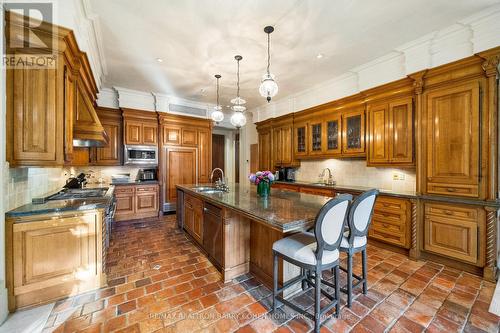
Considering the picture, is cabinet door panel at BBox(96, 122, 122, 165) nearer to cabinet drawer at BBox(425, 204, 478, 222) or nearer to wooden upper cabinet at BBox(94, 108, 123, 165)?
wooden upper cabinet at BBox(94, 108, 123, 165)

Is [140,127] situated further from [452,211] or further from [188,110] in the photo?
[452,211]

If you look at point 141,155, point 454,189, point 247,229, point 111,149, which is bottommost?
point 247,229

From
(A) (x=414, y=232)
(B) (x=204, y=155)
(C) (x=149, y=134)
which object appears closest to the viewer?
(A) (x=414, y=232)

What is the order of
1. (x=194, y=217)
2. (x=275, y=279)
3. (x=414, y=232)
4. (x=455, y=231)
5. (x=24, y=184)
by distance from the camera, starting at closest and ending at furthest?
(x=275, y=279)
(x=24, y=184)
(x=455, y=231)
(x=414, y=232)
(x=194, y=217)

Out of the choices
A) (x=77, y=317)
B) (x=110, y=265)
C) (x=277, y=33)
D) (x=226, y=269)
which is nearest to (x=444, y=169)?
(x=277, y=33)

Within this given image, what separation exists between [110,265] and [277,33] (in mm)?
3704

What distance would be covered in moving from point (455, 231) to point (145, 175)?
5.86 meters

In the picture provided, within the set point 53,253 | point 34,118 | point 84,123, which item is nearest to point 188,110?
point 84,123

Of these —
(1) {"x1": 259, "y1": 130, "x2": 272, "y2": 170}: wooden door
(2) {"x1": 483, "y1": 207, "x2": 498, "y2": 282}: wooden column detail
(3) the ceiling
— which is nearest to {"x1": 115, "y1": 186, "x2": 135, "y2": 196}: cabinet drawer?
(3) the ceiling

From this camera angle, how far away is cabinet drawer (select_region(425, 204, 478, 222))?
2434mm

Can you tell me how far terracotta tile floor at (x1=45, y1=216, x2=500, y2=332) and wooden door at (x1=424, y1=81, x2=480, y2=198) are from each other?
1.06 meters

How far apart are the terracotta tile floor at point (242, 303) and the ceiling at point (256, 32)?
10.00ft

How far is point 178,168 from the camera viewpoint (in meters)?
5.48

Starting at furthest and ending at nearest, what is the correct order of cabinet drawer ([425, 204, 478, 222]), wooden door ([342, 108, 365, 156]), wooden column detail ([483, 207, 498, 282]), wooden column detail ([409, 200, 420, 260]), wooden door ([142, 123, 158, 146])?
wooden door ([142, 123, 158, 146]) → wooden door ([342, 108, 365, 156]) → wooden column detail ([409, 200, 420, 260]) → cabinet drawer ([425, 204, 478, 222]) → wooden column detail ([483, 207, 498, 282])
